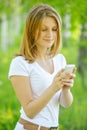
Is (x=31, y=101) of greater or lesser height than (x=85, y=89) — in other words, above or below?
above

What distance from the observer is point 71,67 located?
282 cm

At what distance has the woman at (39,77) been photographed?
2830 mm

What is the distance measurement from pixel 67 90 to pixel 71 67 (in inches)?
8.1

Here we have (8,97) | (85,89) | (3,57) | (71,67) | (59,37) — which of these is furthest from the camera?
(3,57)

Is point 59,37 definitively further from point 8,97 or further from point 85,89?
point 85,89

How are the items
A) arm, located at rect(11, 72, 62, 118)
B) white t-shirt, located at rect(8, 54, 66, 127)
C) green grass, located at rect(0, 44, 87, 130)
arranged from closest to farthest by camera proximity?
1. arm, located at rect(11, 72, 62, 118)
2. white t-shirt, located at rect(8, 54, 66, 127)
3. green grass, located at rect(0, 44, 87, 130)

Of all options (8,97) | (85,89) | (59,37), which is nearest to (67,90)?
(59,37)

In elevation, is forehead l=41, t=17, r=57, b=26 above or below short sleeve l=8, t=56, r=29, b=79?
above

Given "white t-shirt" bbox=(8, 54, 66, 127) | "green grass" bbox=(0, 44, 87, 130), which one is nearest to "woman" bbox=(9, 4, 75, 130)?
"white t-shirt" bbox=(8, 54, 66, 127)

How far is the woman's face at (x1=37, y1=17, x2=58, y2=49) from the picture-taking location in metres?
2.94

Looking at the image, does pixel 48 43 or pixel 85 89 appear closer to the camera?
pixel 48 43

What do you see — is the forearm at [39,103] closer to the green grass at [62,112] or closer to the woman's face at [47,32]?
the woman's face at [47,32]

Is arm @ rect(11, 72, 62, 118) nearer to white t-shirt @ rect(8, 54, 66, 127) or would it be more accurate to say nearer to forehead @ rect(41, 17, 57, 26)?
white t-shirt @ rect(8, 54, 66, 127)

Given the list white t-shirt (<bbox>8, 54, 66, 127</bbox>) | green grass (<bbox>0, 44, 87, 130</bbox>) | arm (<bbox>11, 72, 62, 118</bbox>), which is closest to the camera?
arm (<bbox>11, 72, 62, 118</bbox>)
